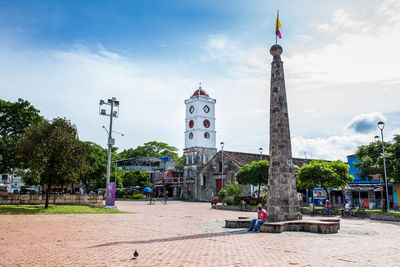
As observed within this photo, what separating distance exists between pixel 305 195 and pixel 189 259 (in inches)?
1282

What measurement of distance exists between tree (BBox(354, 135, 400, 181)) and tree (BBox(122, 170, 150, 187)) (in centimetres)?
4022

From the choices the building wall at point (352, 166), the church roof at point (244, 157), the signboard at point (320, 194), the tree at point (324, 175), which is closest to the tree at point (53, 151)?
the tree at point (324, 175)

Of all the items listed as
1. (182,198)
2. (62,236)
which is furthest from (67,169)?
(182,198)

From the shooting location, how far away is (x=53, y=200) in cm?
2717

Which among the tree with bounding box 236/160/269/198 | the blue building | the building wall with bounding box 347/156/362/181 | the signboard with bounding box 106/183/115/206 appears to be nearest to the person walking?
the blue building

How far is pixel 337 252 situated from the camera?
28.2ft

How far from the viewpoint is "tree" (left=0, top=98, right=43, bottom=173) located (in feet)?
82.6

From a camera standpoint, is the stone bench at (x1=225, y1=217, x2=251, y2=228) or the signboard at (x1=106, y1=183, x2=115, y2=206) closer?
the stone bench at (x1=225, y1=217, x2=251, y2=228)

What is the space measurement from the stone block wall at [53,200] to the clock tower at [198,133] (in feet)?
103

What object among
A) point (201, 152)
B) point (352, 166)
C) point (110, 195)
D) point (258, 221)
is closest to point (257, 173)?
point (352, 166)

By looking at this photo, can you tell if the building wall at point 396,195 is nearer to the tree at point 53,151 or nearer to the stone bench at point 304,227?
the stone bench at point 304,227

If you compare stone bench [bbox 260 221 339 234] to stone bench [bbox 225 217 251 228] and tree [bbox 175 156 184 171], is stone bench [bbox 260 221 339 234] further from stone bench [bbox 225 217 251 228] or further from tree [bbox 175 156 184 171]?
tree [bbox 175 156 184 171]

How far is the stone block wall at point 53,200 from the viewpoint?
82.0 ft

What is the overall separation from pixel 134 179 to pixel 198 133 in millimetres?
14427
